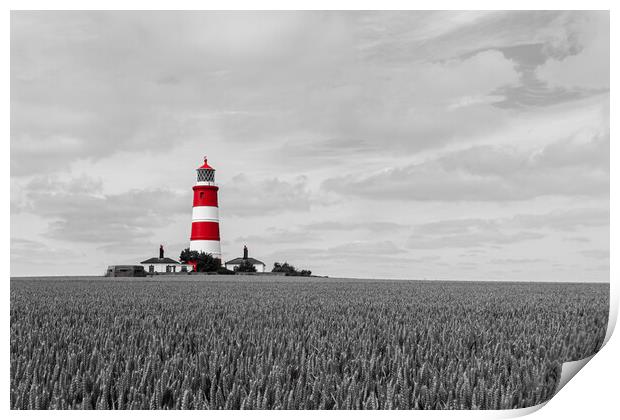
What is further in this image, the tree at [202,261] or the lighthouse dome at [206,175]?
the lighthouse dome at [206,175]

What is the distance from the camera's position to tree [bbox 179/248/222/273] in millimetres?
38406

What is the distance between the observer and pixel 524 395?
327 cm

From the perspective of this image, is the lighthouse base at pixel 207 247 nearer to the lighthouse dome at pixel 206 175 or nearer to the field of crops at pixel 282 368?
the lighthouse dome at pixel 206 175

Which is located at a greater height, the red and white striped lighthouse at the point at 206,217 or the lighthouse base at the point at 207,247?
the red and white striped lighthouse at the point at 206,217

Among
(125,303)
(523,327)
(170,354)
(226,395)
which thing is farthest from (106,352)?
(125,303)

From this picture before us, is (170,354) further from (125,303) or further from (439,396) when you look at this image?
(125,303)

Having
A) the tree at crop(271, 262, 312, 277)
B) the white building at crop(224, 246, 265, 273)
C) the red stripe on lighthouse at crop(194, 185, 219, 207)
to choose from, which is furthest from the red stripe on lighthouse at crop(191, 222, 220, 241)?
the white building at crop(224, 246, 265, 273)

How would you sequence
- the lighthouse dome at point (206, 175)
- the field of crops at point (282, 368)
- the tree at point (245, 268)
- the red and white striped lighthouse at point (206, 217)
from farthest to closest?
1. the tree at point (245, 268)
2. the lighthouse dome at point (206, 175)
3. the red and white striped lighthouse at point (206, 217)
4. the field of crops at point (282, 368)

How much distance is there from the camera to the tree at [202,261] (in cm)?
3841

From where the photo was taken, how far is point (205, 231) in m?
39.2

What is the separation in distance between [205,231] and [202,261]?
6.81 feet

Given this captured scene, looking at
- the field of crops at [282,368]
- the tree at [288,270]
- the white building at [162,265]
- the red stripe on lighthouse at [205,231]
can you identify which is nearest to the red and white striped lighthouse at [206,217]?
the red stripe on lighthouse at [205,231]

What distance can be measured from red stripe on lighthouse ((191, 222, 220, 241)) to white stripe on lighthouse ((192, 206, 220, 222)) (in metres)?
0.35
